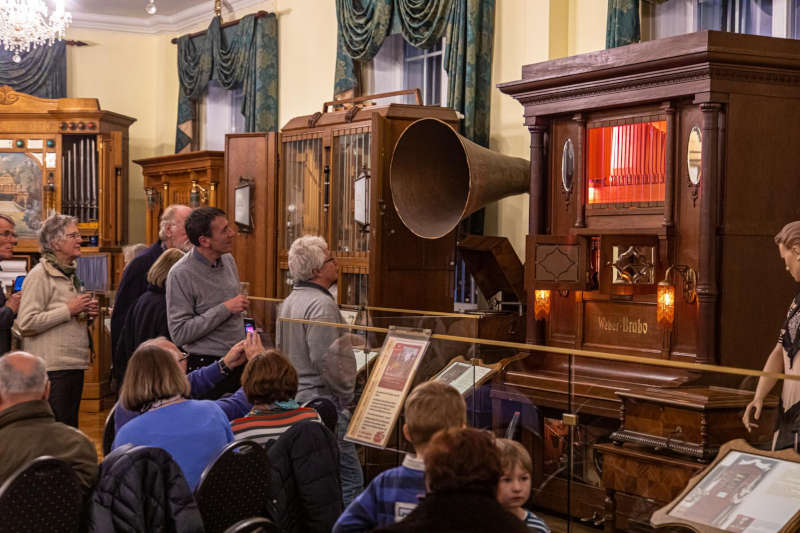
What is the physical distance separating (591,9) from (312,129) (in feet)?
7.31

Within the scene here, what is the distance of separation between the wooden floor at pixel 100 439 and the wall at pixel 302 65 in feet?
10.3

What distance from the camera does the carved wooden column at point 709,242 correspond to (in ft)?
14.9

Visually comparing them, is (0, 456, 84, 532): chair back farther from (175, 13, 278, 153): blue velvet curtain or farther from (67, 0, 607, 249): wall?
(175, 13, 278, 153): blue velvet curtain

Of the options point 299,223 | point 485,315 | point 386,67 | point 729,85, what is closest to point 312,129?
point 299,223

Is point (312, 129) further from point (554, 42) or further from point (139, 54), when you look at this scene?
point (139, 54)

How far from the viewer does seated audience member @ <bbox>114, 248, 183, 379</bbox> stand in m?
4.66

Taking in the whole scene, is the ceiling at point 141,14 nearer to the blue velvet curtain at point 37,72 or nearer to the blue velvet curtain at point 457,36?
the blue velvet curtain at point 37,72

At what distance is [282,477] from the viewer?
3.12 metres

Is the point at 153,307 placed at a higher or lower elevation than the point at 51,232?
lower

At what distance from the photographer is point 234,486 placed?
287cm

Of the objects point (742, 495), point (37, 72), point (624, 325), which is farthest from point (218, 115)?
point (742, 495)

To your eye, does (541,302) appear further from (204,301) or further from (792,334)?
(792,334)

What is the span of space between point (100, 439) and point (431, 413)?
5.04 metres

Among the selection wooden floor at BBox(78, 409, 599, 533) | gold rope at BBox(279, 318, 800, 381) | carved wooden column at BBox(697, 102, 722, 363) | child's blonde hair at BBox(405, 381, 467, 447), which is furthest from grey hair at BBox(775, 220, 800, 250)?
child's blonde hair at BBox(405, 381, 467, 447)
